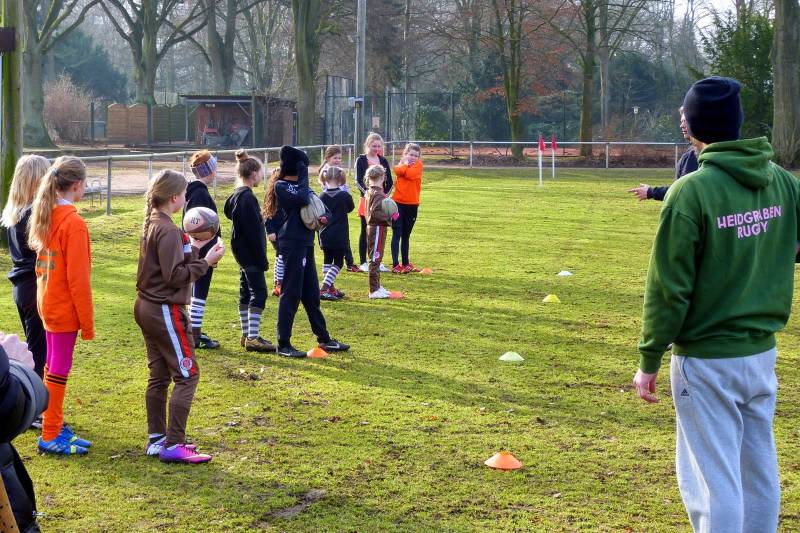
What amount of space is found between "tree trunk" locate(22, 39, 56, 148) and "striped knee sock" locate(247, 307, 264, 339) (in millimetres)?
40543

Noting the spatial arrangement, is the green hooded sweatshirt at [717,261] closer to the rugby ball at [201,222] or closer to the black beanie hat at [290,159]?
the rugby ball at [201,222]

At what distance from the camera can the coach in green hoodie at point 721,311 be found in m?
3.75

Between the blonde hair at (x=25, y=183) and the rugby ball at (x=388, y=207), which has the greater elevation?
Result: the blonde hair at (x=25, y=183)

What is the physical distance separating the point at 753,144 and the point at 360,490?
2842 mm

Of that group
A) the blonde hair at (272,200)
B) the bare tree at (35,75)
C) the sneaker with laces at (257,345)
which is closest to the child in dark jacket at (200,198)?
the sneaker with laces at (257,345)

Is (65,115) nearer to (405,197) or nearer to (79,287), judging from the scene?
(405,197)

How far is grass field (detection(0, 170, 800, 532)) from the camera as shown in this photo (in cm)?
521

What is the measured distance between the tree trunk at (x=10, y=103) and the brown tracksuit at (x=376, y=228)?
574 centimetres

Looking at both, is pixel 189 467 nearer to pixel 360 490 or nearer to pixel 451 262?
pixel 360 490

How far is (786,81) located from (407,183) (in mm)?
24070

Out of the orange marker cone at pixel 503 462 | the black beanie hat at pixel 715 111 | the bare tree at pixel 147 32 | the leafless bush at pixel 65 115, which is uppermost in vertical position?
the bare tree at pixel 147 32

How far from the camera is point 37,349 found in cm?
635

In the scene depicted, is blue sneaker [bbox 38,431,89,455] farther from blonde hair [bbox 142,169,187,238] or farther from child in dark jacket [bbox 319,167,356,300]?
child in dark jacket [bbox 319,167,356,300]

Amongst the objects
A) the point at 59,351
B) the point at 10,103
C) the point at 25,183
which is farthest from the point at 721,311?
the point at 10,103
